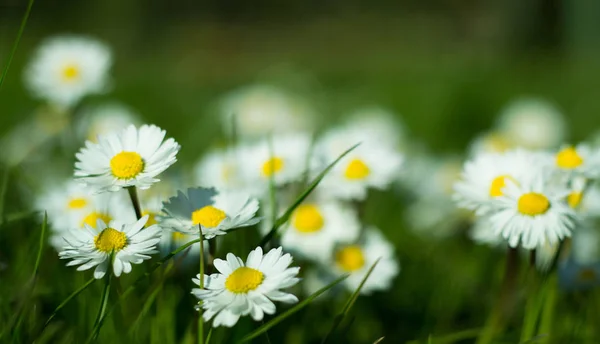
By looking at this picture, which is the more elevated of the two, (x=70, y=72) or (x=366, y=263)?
(x=70, y=72)

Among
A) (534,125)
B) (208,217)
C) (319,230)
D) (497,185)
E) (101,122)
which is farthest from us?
(534,125)

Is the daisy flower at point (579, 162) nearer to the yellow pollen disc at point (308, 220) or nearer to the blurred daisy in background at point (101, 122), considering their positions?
the yellow pollen disc at point (308, 220)

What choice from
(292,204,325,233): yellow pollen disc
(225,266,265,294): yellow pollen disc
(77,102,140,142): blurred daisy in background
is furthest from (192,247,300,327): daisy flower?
(77,102,140,142): blurred daisy in background

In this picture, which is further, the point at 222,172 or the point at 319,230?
the point at 222,172

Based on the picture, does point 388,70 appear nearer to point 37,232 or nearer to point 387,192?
point 387,192

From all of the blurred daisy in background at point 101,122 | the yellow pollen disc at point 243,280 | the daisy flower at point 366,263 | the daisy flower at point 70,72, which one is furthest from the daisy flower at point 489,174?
the blurred daisy in background at point 101,122

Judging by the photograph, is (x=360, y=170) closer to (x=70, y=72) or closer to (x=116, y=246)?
(x=116, y=246)

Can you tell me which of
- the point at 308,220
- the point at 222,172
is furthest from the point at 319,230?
the point at 222,172

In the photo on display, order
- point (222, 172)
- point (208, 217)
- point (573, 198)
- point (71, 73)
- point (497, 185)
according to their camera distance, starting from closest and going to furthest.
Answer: point (208, 217), point (497, 185), point (573, 198), point (222, 172), point (71, 73)
